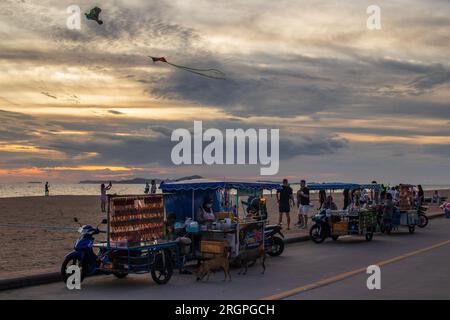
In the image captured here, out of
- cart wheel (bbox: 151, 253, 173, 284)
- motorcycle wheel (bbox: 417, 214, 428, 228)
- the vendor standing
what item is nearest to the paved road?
cart wheel (bbox: 151, 253, 173, 284)

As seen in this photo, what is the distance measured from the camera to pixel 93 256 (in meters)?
12.0

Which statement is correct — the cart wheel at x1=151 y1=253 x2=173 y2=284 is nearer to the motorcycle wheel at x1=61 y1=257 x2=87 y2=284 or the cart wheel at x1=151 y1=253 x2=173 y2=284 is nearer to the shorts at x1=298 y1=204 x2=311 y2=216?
the motorcycle wheel at x1=61 y1=257 x2=87 y2=284

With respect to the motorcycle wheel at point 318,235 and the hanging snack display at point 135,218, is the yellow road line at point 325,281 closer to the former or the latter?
the hanging snack display at point 135,218

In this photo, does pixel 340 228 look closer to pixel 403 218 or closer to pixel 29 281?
pixel 403 218

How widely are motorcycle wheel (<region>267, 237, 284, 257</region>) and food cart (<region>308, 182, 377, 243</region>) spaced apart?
359 cm

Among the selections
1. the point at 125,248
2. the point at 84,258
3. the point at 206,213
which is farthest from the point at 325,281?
the point at 84,258

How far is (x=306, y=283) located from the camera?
12055 millimetres

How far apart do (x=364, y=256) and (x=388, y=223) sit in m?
8.44

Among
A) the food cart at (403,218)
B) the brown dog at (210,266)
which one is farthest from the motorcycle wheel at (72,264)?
the food cart at (403,218)

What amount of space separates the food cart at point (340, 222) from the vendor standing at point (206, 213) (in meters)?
6.00

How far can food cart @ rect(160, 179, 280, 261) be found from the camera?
1461 cm

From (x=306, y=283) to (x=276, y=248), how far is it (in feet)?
17.1
